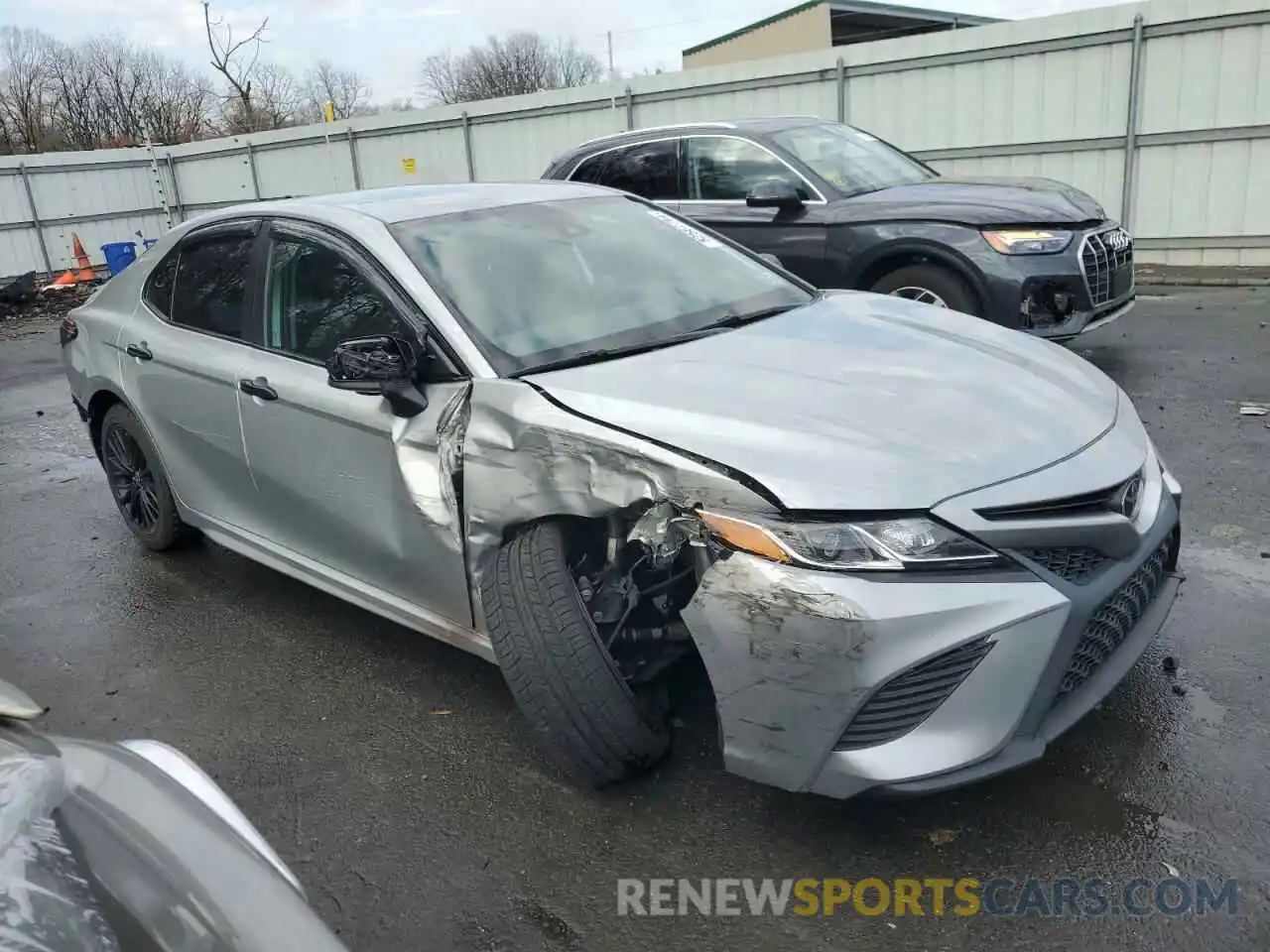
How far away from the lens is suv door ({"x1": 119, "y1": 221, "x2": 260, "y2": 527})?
4.00 m

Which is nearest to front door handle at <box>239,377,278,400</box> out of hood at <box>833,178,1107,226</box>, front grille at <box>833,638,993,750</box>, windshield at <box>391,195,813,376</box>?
windshield at <box>391,195,813,376</box>

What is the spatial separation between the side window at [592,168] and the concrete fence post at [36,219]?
15.4 metres

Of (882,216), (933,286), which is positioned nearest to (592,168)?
(882,216)

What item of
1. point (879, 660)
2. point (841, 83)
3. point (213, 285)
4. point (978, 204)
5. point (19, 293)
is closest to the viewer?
point (879, 660)

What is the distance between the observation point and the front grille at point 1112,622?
8.25 feet

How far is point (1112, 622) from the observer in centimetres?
261

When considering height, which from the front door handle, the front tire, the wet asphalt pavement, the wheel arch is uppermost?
the front door handle

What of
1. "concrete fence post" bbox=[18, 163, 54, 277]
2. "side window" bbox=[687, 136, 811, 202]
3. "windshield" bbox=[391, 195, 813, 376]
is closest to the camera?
"windshield" bbox=[391, 195, 813, 376]

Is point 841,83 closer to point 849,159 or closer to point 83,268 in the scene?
point 849,159

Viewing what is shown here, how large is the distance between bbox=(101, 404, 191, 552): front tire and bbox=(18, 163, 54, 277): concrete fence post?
17.1m

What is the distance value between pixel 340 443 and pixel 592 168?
17.3 feet

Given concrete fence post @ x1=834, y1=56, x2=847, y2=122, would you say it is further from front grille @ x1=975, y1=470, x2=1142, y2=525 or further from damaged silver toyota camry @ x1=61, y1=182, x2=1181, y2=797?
front grille @ x1=975, y1=470, x2=1142, y2=525

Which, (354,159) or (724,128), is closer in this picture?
(724,128)

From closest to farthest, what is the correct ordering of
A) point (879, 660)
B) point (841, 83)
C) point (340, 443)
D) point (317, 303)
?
point (879, 660)
point (340, 443)
point (317, 303)
point (841, 83)
